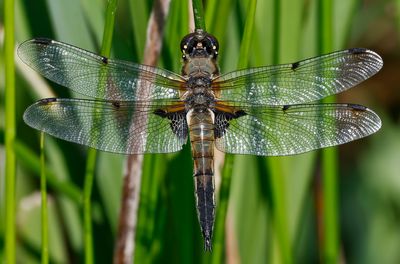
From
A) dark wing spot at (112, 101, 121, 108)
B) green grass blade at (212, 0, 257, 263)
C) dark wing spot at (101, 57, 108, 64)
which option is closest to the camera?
green grass blade at (212, 0, 257, 263)

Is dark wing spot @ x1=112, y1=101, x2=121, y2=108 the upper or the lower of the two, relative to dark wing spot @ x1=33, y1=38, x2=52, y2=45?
lower

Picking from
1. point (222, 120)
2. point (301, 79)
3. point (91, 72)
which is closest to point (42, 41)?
point (91, 72)

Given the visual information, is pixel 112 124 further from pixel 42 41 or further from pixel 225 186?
pixel 225 186

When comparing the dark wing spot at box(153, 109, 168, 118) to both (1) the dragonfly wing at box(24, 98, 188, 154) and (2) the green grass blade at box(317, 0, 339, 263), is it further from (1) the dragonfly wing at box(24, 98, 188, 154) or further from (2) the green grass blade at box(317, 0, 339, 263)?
(2) the green grass blade at box(317, 0, 339, 263)

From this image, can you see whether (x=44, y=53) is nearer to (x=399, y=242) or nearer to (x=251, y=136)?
(x=251, y=136)

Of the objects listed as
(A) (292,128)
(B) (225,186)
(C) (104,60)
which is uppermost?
(C) (104,60)

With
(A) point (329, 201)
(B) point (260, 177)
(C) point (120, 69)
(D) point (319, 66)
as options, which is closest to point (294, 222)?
(B) point (260, 177)

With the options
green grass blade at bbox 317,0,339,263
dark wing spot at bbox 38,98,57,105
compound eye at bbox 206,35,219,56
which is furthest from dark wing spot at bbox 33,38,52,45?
green grass blade at bbox 317,0,339,263
